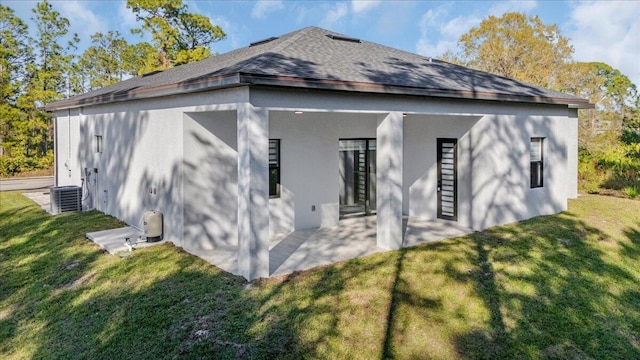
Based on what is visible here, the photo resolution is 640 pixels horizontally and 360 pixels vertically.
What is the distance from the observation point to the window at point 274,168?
10.1 meters

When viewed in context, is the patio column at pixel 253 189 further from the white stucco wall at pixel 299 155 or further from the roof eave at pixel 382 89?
the roof eave at pixel 382 89

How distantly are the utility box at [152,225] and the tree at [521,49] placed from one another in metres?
27.3

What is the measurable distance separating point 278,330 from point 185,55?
26.3 m

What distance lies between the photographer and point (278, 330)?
216 inches

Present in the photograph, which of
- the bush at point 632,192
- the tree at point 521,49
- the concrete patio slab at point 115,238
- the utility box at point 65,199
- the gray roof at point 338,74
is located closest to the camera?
the gray roof at point 338,74

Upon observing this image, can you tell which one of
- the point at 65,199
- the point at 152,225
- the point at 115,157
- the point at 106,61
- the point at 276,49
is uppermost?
the point at 106,61

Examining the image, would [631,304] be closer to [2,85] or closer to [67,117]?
[67,117]

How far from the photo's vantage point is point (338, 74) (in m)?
7.87

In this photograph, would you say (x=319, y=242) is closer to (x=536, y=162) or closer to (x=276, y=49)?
(x=276, y=49)

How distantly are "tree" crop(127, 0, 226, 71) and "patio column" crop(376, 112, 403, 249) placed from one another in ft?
74.5

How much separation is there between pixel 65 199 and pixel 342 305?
10.6 meters

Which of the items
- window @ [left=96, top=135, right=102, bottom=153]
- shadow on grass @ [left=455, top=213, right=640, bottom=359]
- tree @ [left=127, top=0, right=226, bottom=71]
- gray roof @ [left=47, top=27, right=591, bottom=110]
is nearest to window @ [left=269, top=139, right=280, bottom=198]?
gray roof @ [left=47, top=27, right=591, bottom=110]

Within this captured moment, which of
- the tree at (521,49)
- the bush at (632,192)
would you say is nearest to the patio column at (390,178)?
the bush at (632,192)

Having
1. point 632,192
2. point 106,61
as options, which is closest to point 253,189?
point 632,192
